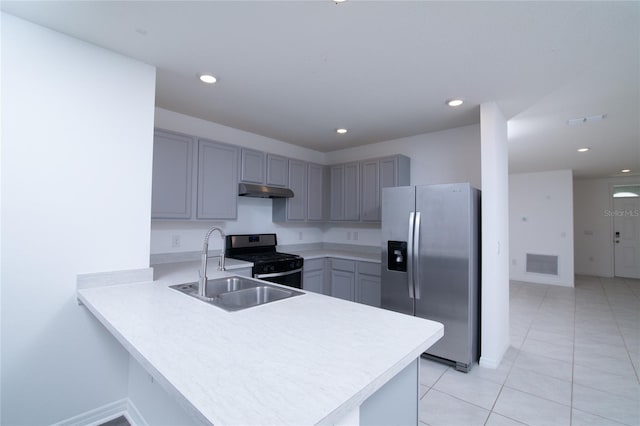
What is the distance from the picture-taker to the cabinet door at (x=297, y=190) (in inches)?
155

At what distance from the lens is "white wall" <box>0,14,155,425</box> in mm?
1629

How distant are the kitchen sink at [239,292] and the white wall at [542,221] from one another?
6.96m

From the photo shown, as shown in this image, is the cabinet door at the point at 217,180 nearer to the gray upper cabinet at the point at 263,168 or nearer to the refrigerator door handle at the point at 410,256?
the gray upper cabinet at the point at 263,168

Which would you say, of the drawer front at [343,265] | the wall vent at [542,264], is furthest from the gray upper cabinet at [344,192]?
the wall vent at [542,264]

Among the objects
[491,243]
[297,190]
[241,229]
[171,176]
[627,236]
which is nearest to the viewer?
[491,243]

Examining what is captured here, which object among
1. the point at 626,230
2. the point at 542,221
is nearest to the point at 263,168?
the point at 542,221

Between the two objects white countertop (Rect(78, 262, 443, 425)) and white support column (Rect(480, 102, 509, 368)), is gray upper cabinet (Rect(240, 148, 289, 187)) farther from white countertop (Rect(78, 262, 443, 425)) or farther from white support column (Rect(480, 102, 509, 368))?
white support column (Rect(480, 102, 509, 368))

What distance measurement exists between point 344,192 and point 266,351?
3335 millimetres

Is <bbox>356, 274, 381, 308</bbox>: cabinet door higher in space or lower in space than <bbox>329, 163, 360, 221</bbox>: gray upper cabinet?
lower

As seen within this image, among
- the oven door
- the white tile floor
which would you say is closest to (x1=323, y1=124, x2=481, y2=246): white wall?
the oven door

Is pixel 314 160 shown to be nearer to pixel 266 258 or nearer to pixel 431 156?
pixel 431 156

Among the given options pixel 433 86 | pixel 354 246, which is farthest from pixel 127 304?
pixel 354 246

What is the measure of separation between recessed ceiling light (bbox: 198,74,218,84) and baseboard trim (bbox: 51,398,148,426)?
8.00ft

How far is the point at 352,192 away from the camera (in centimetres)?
412
